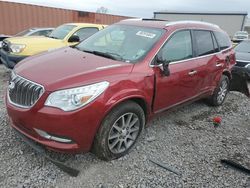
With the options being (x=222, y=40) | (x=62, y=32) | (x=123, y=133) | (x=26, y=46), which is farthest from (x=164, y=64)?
(x=62, y=32)

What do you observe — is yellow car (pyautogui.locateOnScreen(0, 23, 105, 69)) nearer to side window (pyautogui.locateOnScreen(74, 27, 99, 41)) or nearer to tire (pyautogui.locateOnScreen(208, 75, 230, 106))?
side window (pyautogui.locateOnScreen(74, 27, 99, 41))

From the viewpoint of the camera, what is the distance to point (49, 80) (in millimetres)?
2734

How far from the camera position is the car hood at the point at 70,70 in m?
2.72

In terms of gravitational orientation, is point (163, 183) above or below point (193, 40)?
below

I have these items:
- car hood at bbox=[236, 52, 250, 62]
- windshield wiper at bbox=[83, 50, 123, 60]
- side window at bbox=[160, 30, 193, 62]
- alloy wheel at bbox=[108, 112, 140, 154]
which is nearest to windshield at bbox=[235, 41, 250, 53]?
car hood at bbox=[236, 52, 250, 62]

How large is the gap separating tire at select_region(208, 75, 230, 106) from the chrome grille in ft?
12.5

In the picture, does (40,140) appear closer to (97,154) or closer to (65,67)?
(97,154)

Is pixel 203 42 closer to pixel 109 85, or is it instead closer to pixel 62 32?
pixel 109 85

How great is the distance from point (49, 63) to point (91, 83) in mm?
798

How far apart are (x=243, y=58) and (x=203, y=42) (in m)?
4.66

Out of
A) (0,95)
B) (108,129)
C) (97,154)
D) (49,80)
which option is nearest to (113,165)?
(97,154)

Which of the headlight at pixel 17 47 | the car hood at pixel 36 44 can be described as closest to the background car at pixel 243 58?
the car hood at pixel 36 44

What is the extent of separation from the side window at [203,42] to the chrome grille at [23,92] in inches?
110

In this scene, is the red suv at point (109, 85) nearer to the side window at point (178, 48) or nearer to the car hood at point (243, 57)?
the side window at point (178, 48)
